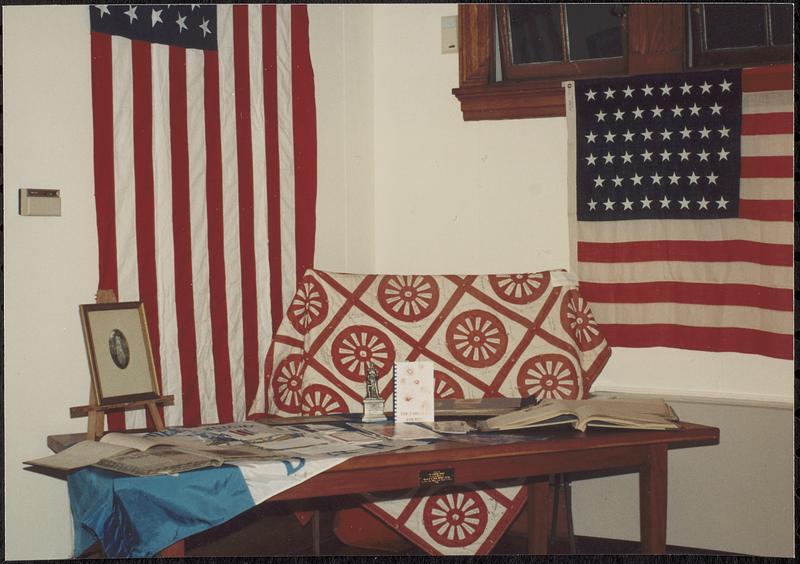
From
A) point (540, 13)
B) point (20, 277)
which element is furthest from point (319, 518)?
point (540, 13)

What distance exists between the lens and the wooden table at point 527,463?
2.33 m

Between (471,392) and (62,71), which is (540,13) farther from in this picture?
(62,71)

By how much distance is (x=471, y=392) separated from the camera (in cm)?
334

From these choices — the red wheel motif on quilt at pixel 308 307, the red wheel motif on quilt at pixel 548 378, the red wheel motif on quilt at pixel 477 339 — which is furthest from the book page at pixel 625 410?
the red wheel motif on quilt at pixel 308 307

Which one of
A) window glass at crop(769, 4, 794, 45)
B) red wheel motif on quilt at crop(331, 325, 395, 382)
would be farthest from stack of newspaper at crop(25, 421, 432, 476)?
window glass at crop(769, 4, 794, 45)

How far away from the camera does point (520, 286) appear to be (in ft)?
11.3

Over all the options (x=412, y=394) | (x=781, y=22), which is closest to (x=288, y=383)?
(x=412, y=394)

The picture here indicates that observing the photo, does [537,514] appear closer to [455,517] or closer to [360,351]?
[455,517]

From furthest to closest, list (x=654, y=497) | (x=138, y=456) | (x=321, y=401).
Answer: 1. (x=321, y=401)
2. (x=654, y=497)
3. (x=138, y=456)

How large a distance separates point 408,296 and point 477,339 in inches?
12.2

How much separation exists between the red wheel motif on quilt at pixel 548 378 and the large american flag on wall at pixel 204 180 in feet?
3.38

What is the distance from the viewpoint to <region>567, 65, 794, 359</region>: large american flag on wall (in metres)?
3.38

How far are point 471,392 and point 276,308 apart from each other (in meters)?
0.88

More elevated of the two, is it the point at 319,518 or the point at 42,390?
the point at 42,390
